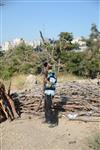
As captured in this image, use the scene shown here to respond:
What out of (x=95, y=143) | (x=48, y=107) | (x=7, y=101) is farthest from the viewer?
(x=7, y=101)

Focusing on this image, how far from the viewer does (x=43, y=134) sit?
8.26m

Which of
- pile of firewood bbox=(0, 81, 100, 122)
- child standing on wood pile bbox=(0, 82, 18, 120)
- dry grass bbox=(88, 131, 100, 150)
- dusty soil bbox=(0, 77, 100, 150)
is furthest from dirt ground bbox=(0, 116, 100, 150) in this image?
pile of firewood bbox=(0, 81, 100, 122)

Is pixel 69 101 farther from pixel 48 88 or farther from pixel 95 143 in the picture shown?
pixel 95 143

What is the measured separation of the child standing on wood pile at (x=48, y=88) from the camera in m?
8.80

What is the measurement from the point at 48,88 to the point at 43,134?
3.71 ft

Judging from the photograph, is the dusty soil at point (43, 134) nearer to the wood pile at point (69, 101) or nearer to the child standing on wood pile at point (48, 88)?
the child standing on wood pile at point (48, 88)

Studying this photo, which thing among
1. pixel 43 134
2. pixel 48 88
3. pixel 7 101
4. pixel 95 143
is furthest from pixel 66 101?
pixel 95 143

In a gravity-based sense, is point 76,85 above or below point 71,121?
above

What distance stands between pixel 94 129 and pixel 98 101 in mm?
1377

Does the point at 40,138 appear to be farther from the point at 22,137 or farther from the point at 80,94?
the point at 80,94

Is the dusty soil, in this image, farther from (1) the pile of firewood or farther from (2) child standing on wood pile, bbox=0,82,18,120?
(1) the pile of firewood

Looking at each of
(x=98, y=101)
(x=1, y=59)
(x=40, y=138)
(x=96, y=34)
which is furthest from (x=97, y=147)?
(x=96, y=34)

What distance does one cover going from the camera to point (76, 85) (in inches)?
408

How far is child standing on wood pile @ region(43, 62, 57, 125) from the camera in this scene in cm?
880
